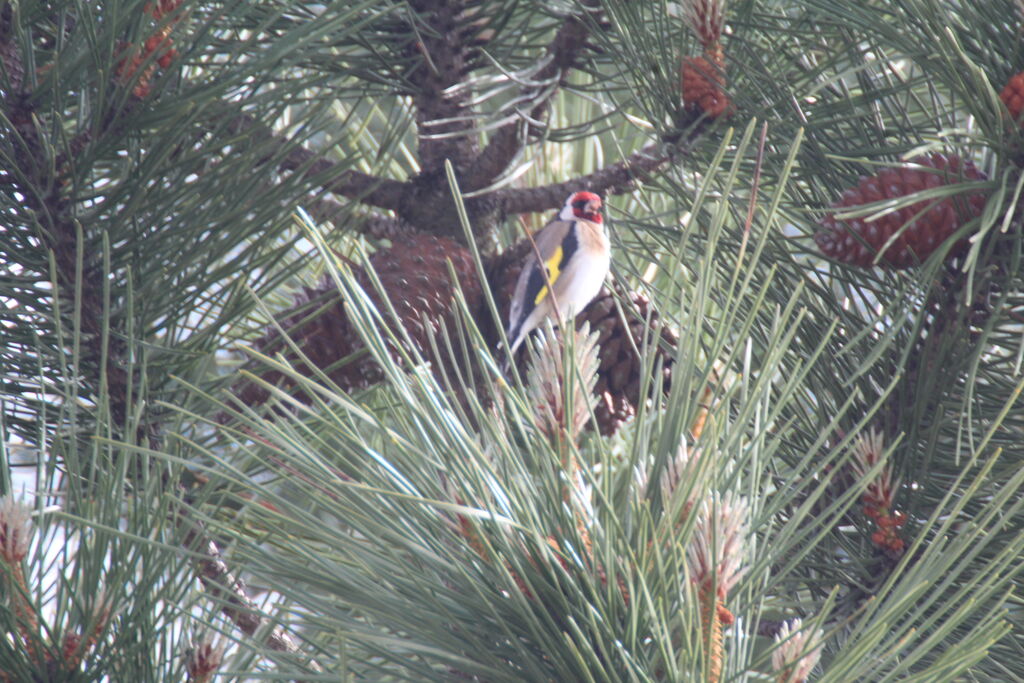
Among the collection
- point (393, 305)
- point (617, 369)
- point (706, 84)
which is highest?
point (706, 84)

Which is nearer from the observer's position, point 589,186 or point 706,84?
point 706,84

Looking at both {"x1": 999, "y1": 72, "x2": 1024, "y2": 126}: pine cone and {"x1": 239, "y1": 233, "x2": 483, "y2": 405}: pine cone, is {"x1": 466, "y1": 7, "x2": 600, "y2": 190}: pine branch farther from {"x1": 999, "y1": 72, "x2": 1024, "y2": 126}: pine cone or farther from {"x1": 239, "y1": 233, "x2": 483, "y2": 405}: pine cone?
{"x1": 999, "y1": 72, "x2": 1024, "y2": 126}: pine cone

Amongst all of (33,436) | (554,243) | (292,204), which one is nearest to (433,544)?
(292,204)

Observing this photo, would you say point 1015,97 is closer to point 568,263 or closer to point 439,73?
point 439,73

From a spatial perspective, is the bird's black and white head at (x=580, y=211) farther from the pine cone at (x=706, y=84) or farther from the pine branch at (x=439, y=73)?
the pine cone at (x=706, y=84)

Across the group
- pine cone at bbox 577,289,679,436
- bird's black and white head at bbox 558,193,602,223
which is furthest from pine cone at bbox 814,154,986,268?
bird's black and white head at bbox 558,193,602,223

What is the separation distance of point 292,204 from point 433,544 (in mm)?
393

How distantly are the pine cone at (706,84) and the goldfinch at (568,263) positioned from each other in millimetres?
320

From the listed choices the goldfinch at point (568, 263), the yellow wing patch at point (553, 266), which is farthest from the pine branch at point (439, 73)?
the yellow wing patch at point (553, 266)

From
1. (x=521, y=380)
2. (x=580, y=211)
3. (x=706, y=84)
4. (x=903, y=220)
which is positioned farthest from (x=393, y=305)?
(x=580, y=211)

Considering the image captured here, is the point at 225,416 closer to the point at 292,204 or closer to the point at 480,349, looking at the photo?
the point at 292,204

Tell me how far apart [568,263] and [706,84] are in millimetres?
730

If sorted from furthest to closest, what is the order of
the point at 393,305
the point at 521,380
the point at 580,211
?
the point at 580,211 → the point at 393,305 → the point at 521,380

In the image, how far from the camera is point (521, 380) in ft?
2.48
